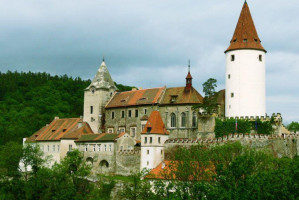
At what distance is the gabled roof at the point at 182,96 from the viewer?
67125mm

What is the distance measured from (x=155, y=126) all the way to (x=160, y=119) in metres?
1.52

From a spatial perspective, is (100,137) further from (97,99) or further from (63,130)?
(63,130)

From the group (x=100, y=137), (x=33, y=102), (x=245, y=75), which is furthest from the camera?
(x=33, y=102)

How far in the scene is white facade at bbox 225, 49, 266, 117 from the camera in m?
63.2

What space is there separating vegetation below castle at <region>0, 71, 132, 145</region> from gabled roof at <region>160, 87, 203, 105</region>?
1435 inches

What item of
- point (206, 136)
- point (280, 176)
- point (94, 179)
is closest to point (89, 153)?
point (94, 179)

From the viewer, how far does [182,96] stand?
68438 millimetres

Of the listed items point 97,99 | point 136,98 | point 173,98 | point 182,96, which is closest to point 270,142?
point 182,96

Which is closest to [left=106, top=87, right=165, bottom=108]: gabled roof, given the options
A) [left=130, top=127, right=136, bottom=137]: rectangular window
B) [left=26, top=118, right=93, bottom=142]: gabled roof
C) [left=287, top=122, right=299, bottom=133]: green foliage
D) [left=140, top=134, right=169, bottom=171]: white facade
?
[left=130, top=127, right=136, bottom=137]: rectangular window

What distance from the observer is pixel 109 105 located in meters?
76.1

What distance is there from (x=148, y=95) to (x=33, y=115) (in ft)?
127

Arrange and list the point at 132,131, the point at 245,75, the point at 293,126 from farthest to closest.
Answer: the point at 293,126
the point at 132,131
the point at 245,75

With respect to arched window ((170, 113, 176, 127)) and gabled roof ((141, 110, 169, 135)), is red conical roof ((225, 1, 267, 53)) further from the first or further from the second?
gabled roof ((141, 110, 169, 135))

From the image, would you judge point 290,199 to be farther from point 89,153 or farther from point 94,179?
point 89,153
